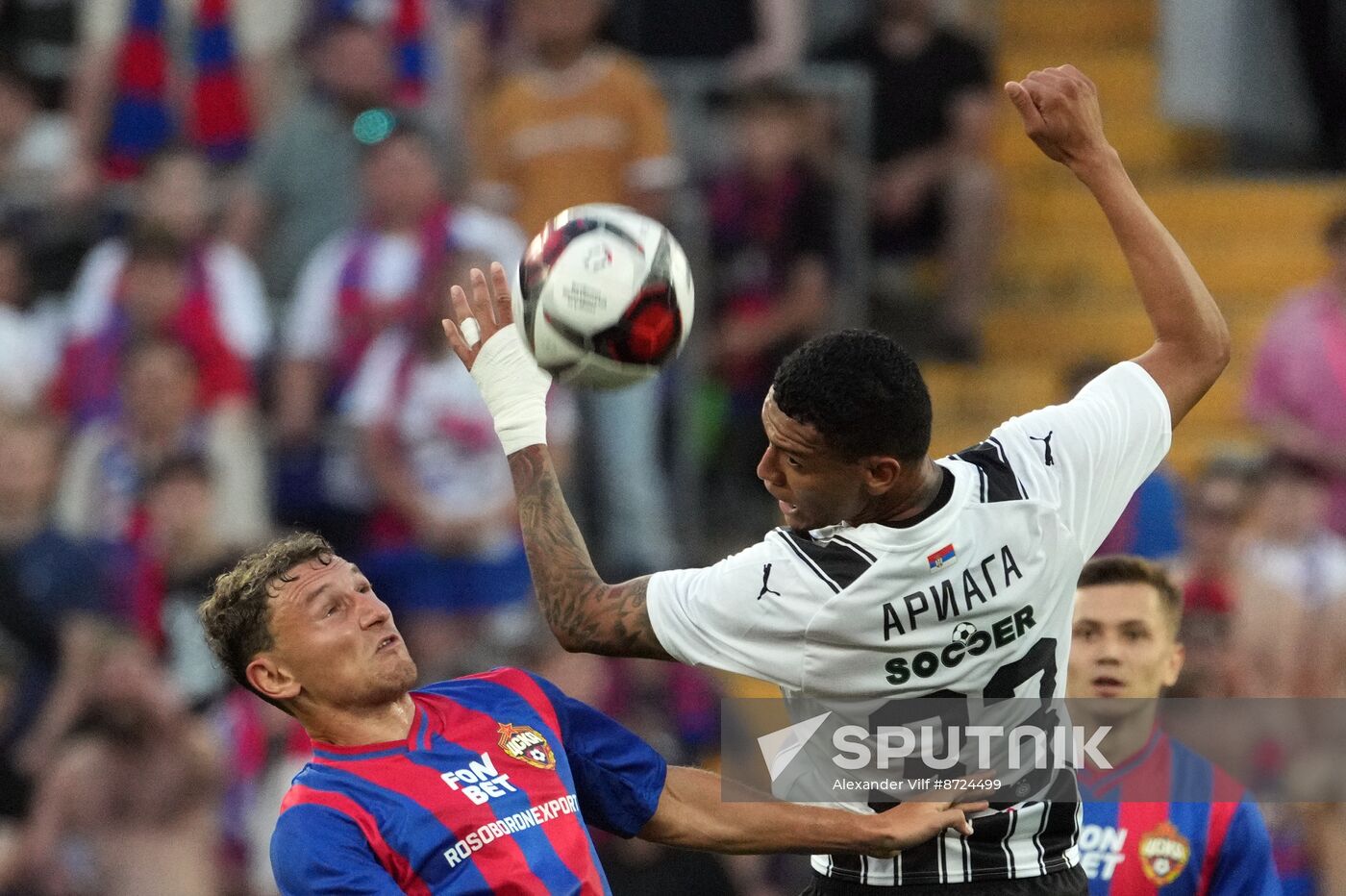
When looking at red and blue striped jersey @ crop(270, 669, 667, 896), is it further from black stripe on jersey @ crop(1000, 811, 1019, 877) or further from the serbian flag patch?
the serbian flag patch

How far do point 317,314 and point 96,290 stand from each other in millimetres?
1039

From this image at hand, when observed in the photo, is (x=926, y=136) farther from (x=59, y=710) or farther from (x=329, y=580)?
(x=329, y=580)

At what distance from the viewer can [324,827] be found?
13.3 feet

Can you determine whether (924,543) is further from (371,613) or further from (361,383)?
(361,383)

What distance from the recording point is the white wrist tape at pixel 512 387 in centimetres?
425

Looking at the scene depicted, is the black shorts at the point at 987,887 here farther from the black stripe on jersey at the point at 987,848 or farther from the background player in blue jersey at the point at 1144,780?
the background player in blue jersey at the point at 1144,780

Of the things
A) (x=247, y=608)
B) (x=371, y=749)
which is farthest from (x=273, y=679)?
(x=371, y=749)

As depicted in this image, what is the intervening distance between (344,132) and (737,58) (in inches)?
83.0

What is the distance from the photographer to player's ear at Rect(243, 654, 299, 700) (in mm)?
4348

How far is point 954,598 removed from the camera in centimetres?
387

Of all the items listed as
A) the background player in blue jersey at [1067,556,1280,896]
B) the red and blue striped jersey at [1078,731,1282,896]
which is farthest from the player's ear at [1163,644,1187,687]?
the red and blue striped jersey at [1078,731,1282,896]

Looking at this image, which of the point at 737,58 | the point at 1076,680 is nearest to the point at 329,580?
the point at 1076,680

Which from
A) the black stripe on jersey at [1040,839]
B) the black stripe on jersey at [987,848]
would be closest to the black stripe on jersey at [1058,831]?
the black stripe on jersey at [1040,839]

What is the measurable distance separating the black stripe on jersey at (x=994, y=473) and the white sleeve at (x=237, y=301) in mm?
5679
